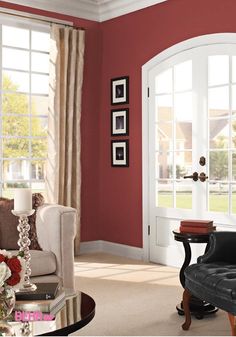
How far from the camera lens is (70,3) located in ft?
20.2

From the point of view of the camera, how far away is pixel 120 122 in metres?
6.20

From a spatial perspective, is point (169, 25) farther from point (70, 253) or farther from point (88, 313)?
point (88, 313)

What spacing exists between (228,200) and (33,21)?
10.0ft

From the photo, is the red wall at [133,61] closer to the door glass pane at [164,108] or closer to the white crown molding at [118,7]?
the white crown molding at [118,7]

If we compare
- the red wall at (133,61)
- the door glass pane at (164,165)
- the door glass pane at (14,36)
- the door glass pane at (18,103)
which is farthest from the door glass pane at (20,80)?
the door glass pane at (164,165)

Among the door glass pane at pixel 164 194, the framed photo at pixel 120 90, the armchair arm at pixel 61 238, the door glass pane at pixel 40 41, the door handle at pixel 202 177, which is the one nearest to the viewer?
the armchair arm at pixel 61 238

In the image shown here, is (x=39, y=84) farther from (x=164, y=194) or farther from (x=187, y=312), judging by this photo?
(x=187, y=312)

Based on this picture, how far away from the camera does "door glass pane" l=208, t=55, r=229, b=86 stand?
5000mm

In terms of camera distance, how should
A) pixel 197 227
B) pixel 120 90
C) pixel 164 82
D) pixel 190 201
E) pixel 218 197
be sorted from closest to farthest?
1. pixel 197 227
2. pixel 218 197
3. pixel 190 201
4. pixel 164 82
5. pixel 120 90

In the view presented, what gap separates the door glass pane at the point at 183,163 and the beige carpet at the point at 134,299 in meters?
1.04

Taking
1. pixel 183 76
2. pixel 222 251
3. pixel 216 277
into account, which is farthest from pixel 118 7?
pixel 216 277

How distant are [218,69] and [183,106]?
0.58 metres

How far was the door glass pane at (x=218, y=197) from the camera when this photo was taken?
5.00 meters

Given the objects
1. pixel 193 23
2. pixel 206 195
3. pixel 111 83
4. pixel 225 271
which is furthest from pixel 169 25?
pixel 225 271
